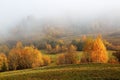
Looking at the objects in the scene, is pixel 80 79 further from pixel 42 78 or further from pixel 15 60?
pixel 15 60

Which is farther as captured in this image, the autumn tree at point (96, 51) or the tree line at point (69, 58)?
the tree line at point (69, 58)

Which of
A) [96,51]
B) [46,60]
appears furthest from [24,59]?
[96,51]

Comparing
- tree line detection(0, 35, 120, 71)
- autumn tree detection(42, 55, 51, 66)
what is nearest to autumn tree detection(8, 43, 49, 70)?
tree line detection(0, 35, 120, 71)

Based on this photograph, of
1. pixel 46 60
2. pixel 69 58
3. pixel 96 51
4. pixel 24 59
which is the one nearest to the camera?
pixel 96 51

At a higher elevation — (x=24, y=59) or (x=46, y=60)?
(x=24, y=59)

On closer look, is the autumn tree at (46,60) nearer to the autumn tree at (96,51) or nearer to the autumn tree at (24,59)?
the autumn tree at (24,59)

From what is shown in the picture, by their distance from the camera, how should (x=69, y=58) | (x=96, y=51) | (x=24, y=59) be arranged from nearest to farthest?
(x=96, y=51) → (x=24, y=59) → (x=69, y=58)

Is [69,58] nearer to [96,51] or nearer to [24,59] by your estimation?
[96,51]

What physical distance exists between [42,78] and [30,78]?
2.16 metres

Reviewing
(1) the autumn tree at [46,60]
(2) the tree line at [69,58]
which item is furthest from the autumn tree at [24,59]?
(1) the autumn tree at [46,60]

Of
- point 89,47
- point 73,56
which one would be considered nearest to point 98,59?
point 89,47

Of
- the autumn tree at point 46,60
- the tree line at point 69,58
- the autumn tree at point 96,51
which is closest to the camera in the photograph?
the autumn tree at point 96,51

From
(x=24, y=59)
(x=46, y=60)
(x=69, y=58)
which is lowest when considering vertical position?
(x=46, y=60)

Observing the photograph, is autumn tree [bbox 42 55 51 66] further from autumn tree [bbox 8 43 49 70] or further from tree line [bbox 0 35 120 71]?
autumn tree [bbox 8 43 49 70]
